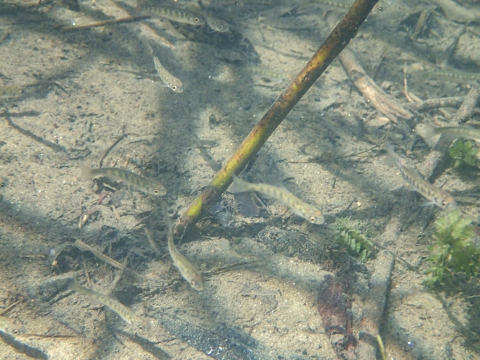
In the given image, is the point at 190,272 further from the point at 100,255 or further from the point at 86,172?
the point at 86,172

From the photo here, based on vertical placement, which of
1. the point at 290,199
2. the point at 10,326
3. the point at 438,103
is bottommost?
the point at 10,326

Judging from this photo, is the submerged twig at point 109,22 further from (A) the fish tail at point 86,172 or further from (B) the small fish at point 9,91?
(A) the fish tail at point 86,172

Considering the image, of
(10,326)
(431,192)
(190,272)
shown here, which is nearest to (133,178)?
(190,272)

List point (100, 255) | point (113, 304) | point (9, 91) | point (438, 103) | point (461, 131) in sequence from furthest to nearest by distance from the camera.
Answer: point (438, 103)
point (9, 91)
point (461, 131)
point (100, 255)
point (113, 304)

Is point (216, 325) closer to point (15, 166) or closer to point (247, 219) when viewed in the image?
point (247, 219)

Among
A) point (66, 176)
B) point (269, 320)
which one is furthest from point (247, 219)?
point (66, 176)
